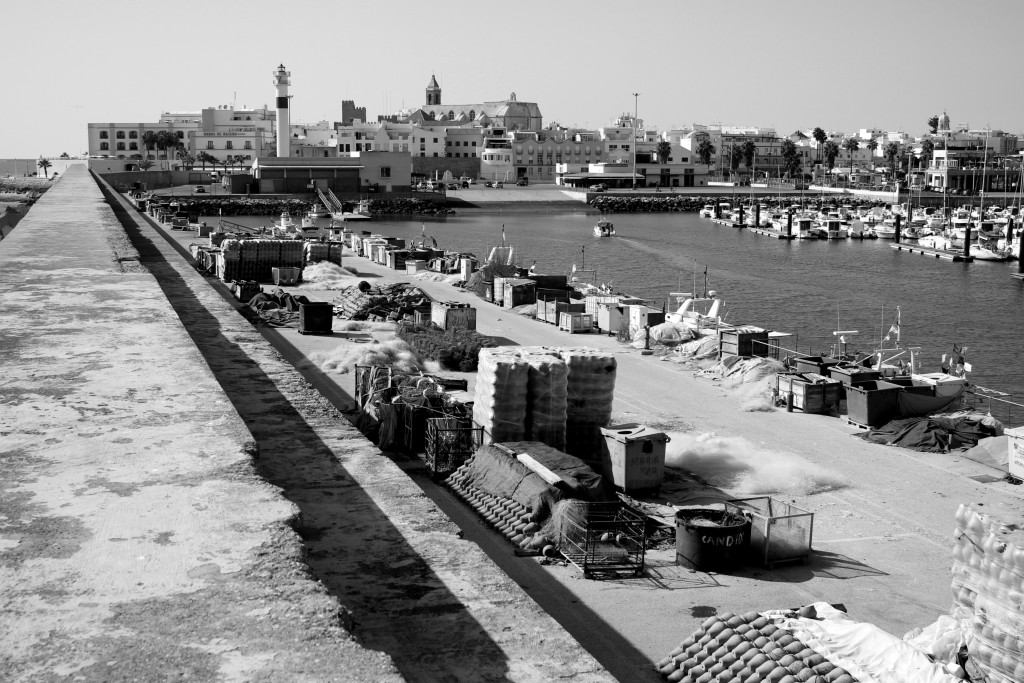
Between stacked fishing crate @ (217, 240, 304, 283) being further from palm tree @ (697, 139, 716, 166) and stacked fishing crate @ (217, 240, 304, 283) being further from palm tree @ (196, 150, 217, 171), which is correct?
palm tree @ (697, 139, 716, 166)

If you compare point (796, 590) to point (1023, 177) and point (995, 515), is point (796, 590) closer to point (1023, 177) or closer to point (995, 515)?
point (995, 515)

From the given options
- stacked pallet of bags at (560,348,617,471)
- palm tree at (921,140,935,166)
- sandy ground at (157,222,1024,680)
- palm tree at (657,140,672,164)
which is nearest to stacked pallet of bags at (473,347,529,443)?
stacked pallet of bags at (560,348,617,471)

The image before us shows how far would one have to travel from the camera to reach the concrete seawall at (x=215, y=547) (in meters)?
6.29

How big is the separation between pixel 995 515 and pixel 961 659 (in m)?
5.85

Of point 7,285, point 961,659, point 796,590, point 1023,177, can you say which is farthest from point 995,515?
point 1023,177

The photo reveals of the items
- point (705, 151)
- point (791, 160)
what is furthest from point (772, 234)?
point (791, 160)

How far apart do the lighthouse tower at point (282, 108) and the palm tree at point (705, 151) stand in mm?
59853

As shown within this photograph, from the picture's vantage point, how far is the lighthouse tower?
108312mm

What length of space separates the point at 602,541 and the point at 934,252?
2495 inches

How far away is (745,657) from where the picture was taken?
8.98 m

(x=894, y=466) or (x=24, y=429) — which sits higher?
(x=24, y=429)

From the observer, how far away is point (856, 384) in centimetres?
2027

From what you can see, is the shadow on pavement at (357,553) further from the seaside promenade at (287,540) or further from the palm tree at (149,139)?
the palm tree at (149,139)

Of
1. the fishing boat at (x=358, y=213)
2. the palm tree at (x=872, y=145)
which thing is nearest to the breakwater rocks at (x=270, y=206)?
the fishing boat at (x=358, y=213)
